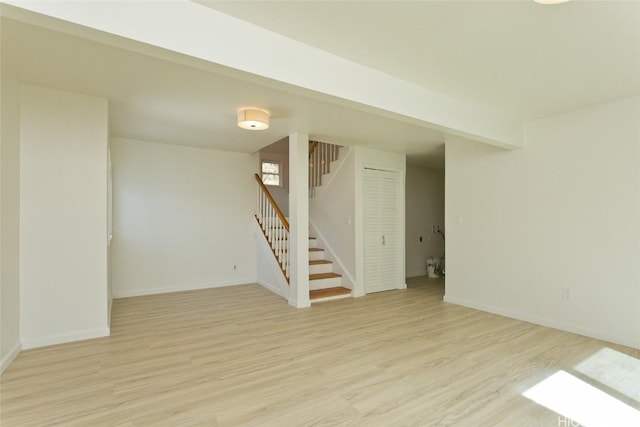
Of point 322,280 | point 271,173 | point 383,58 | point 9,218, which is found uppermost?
point 383,58

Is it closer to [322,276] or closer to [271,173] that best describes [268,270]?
[322,276]

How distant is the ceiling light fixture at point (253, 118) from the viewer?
3326 millimetres

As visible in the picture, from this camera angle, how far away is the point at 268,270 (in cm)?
554

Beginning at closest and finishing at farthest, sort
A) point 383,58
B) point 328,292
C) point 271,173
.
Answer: point 383,58, point 328,292, point 271,173

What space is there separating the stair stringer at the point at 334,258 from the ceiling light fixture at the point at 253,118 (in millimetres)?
2811

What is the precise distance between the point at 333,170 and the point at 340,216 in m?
0.85

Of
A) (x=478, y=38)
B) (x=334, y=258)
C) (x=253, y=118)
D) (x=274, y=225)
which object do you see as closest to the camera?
(x=478, y=38)

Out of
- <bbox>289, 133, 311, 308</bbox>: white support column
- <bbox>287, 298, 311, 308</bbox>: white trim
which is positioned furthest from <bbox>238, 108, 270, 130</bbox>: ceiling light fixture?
<bbox>287, 298, 311, 308</bbox>: white trim

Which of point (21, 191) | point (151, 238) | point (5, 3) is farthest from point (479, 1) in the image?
point (151, 238)

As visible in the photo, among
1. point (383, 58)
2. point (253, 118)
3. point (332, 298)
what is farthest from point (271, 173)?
point (383, 58)

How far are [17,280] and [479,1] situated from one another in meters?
4.22

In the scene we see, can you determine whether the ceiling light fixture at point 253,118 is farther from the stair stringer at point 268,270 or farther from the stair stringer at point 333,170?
the stair stringer at point 268,270

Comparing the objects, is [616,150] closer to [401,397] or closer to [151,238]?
[401,397]

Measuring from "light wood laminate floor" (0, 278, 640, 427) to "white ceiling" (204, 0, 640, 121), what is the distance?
2441 mm
